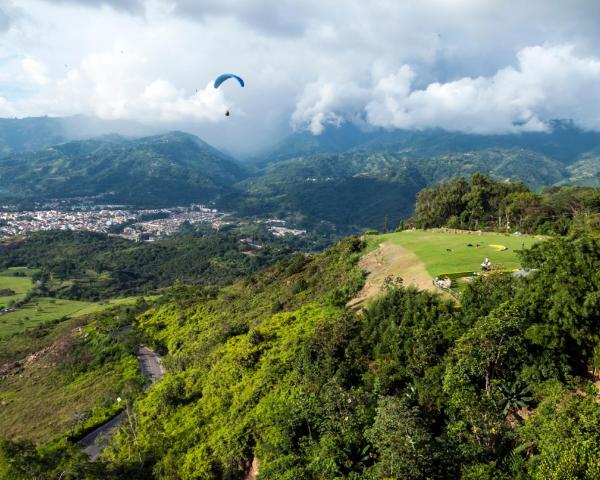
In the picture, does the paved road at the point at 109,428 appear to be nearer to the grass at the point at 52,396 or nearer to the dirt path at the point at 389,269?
the grass at the point at 52,396

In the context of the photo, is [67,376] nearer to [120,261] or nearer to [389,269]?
[389,269]

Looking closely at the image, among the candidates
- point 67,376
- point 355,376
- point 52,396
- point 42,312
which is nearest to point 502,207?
point 355,376

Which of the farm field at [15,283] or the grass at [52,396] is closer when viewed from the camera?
the grass at [52,396]

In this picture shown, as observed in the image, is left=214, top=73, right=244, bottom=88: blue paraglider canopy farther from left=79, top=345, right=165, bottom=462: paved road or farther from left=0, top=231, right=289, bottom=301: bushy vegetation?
left=0, top=231, right=289, bottom=301: bushy vegetation

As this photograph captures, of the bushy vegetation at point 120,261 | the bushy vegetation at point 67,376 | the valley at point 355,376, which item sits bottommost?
the bushy vegetation at point 120,261

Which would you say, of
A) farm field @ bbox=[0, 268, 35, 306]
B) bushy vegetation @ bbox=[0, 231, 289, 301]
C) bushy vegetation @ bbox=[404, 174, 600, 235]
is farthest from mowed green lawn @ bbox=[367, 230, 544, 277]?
farm field @ bbox=[0, 268, 35, 306]

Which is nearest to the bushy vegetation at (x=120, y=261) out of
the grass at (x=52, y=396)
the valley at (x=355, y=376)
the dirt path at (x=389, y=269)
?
the grass at (x=52, y=396)
